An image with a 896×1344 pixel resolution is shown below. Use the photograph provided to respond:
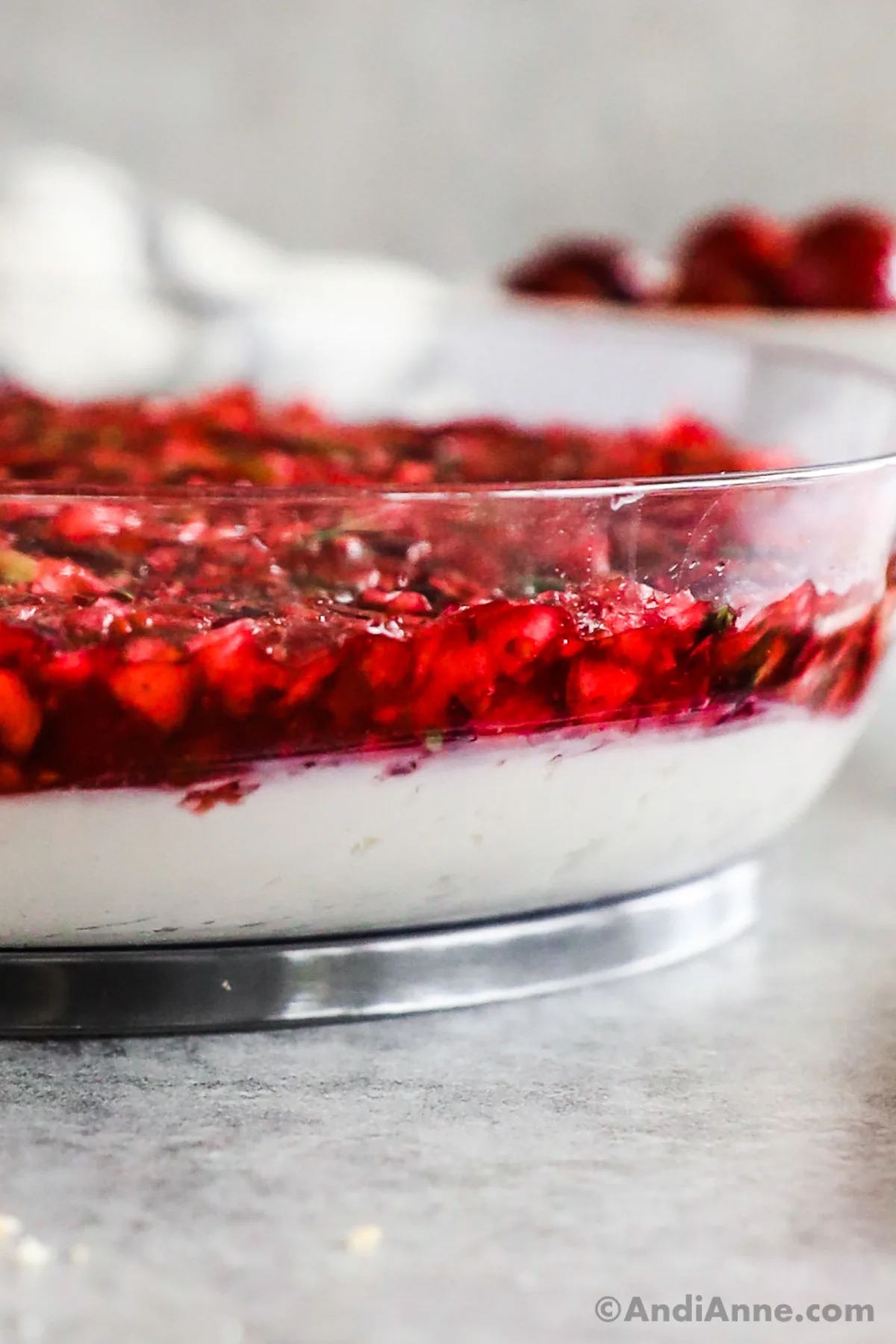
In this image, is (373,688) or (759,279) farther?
(759,279)

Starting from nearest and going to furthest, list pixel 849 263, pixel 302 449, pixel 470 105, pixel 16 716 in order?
pixel 16 716
pixel 302 449
pixel 849 263
pixel 470 105

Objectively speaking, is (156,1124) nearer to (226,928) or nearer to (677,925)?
(226,928)

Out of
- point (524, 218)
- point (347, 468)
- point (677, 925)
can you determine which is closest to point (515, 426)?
point (347, 468)

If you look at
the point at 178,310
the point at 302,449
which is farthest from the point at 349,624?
the point at 178,310

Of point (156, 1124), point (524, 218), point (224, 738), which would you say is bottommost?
point (156, 1124)

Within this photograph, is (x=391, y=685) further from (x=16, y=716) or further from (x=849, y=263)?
(x=849, y=263)

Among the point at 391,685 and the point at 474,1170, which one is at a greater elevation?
the point at 391,685

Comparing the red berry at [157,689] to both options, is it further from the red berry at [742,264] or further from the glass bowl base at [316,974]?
the red berry at [742,264]
